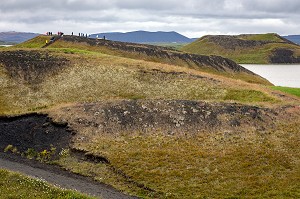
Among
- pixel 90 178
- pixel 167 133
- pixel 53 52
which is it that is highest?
pixel 53 52

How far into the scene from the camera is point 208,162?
38562 millimetres

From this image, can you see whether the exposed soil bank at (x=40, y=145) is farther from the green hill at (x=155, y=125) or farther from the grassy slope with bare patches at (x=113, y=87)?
the grassy slope with bare patches at (x=113, y=87)

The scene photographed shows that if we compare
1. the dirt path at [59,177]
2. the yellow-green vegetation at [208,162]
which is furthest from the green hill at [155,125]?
the dirt path at [59,177]

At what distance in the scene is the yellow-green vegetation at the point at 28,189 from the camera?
1151 inches

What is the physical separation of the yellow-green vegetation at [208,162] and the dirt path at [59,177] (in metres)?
1.44

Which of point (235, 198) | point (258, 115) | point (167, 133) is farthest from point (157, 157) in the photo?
point (258, 115)

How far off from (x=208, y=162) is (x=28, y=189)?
18.8m

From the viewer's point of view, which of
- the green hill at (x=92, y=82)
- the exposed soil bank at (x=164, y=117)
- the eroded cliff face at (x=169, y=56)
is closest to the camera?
the exposed soil bank at (x=164, y=117)

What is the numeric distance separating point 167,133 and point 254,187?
14620 mm

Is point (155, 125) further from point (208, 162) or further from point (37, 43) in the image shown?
point (37, 43)

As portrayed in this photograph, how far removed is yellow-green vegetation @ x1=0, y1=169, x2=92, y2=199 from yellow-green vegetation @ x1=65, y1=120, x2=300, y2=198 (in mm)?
6358

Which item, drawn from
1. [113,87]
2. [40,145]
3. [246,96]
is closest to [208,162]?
[40,145]

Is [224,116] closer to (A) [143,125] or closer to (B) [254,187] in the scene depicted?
(A) [143,125]

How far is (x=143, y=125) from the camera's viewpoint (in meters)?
47.3
